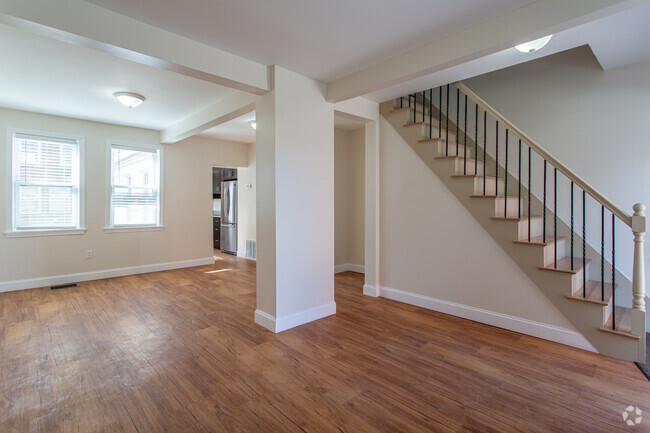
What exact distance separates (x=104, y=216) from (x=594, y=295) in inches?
258

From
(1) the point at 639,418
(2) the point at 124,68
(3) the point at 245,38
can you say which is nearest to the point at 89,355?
(2) the point at 124,68

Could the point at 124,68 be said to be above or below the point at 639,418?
above

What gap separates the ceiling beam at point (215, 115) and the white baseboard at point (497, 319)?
2.88 metres

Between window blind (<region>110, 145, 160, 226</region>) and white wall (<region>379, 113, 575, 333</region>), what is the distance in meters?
4.21

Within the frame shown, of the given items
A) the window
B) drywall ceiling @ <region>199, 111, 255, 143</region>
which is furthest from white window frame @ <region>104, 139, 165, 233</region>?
drywall ceiling @ <region>199, 111, 255, 143</region>

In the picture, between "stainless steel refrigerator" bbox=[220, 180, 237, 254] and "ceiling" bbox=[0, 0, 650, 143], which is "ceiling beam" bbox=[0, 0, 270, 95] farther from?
"stainless steel refrigerator" bbox=[220, 180, 237, 254]

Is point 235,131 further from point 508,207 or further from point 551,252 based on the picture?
point 551,252

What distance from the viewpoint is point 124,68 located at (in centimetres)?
303

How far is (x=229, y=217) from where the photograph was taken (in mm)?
7762

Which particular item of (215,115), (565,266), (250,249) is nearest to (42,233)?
(215,115)

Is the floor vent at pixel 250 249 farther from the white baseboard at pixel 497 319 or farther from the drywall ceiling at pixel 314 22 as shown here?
the drywall ceiling at pixel 314 22

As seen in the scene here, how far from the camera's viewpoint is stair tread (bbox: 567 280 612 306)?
2564 mm

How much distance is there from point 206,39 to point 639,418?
3.82m

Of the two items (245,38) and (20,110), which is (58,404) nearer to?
(245,38)
